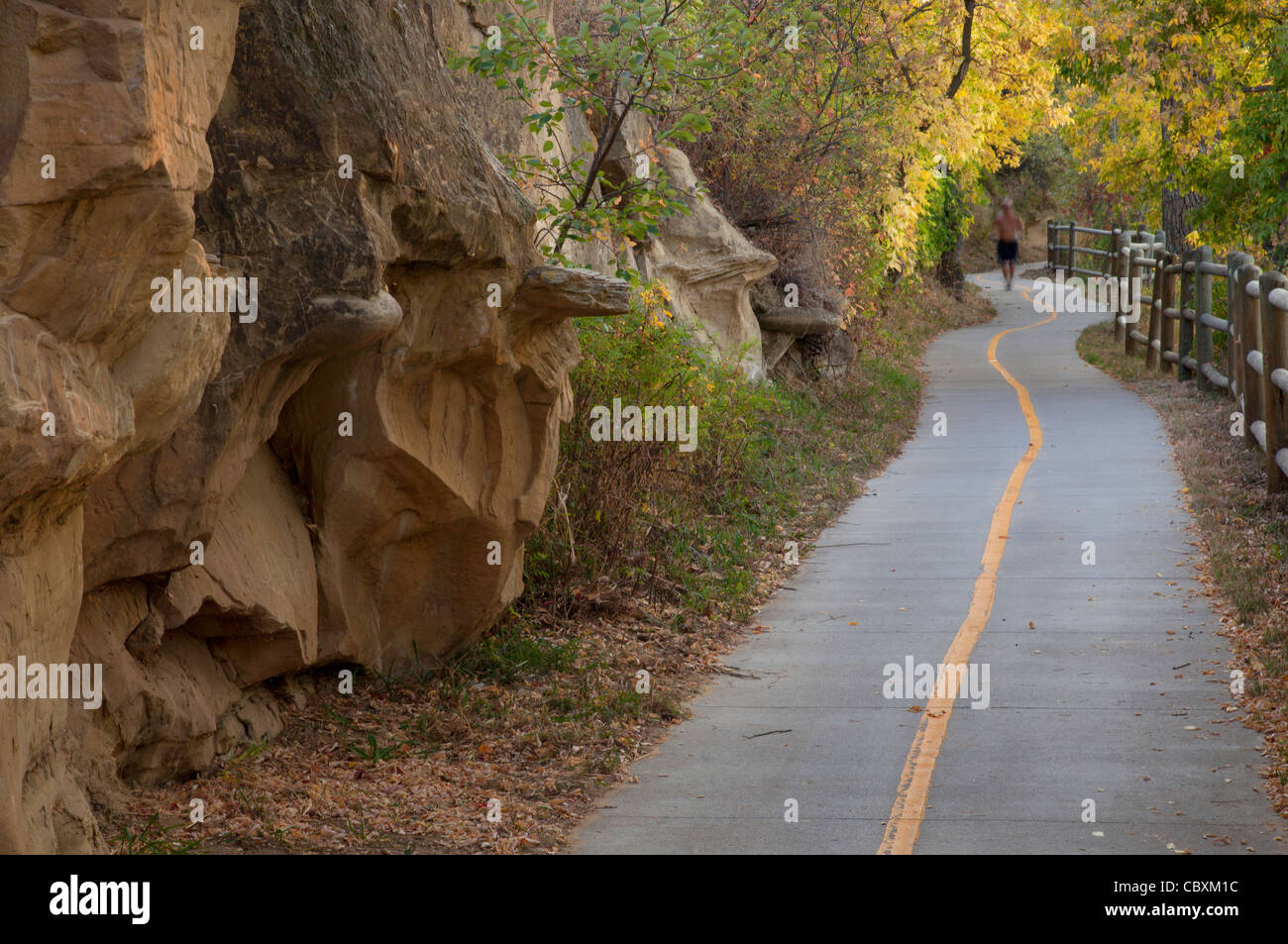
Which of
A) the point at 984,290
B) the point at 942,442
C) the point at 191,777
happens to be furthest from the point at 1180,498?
the point at 984,290

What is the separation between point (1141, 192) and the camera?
21.8 meters

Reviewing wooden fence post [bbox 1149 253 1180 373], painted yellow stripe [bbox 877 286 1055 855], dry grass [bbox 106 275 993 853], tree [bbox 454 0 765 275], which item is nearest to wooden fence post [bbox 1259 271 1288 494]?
painted yellow stripe [bbox 877 286 1055 855]

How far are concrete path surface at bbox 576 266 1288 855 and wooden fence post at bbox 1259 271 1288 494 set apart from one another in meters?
0.92

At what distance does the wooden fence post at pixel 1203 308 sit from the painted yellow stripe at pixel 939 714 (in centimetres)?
403

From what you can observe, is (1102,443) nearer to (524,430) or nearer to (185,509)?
(524,430)

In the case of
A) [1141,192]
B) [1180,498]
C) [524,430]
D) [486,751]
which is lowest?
[486,751]

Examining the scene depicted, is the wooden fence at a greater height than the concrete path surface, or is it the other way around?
the wooden fence

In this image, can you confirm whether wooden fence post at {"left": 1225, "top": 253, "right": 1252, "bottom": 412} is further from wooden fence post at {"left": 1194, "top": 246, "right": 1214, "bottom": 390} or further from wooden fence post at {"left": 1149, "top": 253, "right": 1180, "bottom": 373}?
wooden fence post at {"left": 1149, "top": 253, "right": 1180, "bottom": 373}

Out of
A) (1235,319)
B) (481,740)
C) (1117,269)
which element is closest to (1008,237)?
(1117,269)

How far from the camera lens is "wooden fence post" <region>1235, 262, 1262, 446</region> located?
42.8 ft

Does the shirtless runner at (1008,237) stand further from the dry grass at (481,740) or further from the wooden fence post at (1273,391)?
the dry grass at (481,740)

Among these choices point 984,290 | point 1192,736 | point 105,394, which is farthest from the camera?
point 984,290

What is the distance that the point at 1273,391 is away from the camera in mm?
11477

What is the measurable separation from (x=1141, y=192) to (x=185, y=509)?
19113mm
